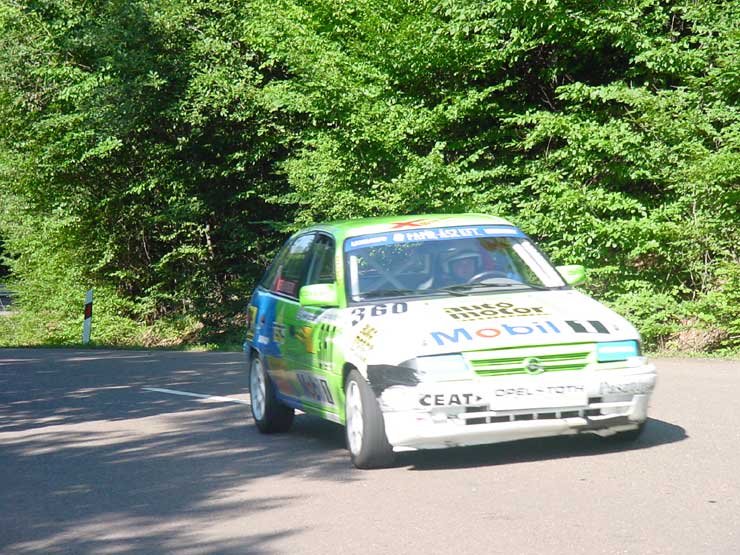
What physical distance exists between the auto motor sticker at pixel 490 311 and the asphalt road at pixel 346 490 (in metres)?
0.95

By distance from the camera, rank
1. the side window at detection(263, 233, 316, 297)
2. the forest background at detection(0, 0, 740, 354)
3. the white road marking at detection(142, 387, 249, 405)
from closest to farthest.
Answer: the side window at detection(263, 233, 316, 297) < the white road marking at detection(142, 387, 249, 405) < the forest background at detection(0, 0, 740, 354)

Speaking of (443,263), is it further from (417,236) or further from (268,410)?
(268,410)

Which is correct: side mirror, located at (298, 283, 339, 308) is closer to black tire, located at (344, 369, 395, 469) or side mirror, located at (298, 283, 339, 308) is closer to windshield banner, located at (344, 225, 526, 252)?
windshield banner, located at (344, 225, 526, 252)

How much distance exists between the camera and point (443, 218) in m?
9.89

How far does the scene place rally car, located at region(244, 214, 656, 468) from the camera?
307 inches

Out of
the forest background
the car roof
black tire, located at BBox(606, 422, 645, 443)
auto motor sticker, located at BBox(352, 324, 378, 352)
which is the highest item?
the forest background

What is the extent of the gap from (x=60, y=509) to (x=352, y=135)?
14.3 meters

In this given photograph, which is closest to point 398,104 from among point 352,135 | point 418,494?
point 352,135

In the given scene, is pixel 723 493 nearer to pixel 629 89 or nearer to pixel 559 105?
pixel 629 89

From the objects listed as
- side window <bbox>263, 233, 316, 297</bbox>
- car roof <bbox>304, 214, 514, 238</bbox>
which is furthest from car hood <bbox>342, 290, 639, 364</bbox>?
side window <bbox>263, 233, 316, 297</bbox>

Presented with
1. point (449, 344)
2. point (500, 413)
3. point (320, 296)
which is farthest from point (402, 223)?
point (500, 413)

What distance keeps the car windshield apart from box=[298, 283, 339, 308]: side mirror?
0.43 feet

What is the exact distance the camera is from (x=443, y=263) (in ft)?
30.4

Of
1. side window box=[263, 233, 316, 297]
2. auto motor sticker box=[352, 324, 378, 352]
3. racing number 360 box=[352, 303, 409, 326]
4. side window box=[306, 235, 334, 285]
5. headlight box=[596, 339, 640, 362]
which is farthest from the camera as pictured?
side window box=[263, 233, 316, 297]
